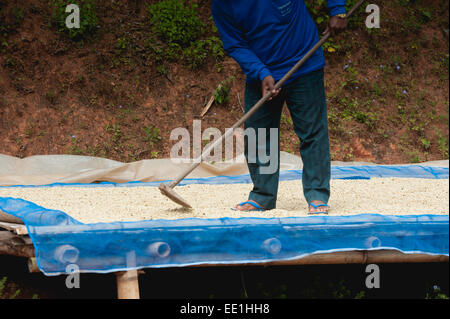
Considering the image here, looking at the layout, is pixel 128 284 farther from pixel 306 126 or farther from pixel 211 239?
pixel 306 126

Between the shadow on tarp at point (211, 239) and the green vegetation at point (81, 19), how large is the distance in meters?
3.90

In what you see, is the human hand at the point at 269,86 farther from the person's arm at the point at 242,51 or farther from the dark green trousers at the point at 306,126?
the dark green trousers at the point at 306,126

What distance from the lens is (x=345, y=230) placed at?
1.96 m

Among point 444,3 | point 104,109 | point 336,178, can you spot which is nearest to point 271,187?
point 336,178

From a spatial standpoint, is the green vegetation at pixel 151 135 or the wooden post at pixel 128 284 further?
the green vegetation at pixel 151 135

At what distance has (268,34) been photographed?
2443mm

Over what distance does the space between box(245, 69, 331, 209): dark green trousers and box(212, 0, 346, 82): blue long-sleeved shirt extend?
0.07 meters

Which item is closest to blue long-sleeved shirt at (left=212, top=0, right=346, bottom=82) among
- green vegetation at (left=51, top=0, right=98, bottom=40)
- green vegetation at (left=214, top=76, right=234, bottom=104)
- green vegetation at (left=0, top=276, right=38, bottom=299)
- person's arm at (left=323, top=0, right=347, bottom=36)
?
person's arm at (left=323, top=0, right=347, bottom=36)

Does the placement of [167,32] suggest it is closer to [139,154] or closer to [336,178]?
[139,154]

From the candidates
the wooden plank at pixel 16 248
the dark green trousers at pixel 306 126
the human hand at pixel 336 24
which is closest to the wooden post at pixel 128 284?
the wooden plank at pixel 16 248

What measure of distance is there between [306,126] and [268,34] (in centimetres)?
46

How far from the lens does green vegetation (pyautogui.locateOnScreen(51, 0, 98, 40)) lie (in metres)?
5.53

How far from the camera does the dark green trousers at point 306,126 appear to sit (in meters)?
2.47

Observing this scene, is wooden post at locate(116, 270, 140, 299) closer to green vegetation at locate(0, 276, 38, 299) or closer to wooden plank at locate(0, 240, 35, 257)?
wooden plank at locate(0, 240, 35, 257)
